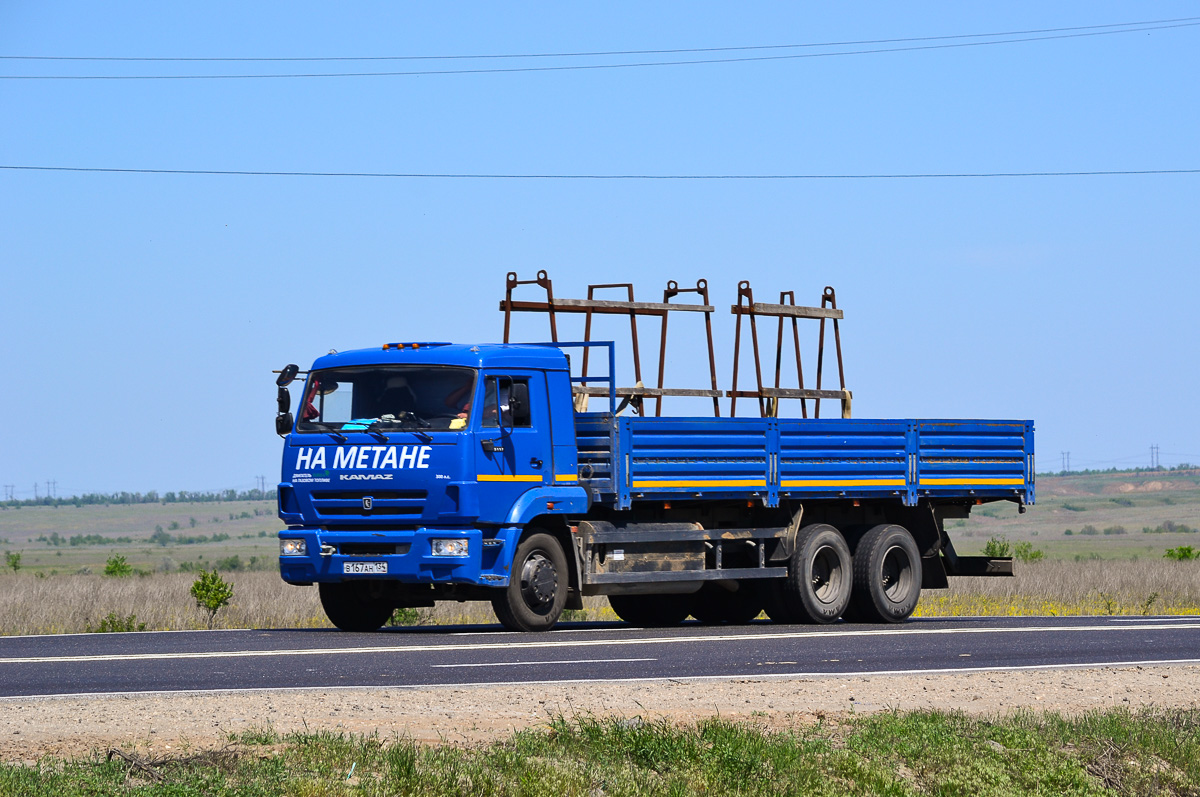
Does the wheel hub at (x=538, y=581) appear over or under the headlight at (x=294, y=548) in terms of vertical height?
under

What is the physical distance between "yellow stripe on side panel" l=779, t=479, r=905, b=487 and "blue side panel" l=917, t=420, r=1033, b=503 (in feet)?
1.62

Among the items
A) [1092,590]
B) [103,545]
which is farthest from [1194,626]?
[103,545]

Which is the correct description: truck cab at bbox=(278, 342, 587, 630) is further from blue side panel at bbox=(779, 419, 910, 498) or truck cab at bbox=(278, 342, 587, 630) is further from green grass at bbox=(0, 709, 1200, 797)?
green grass at bbox=(0, 709, 1200, 797)

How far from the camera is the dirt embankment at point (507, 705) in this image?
31.6 feet

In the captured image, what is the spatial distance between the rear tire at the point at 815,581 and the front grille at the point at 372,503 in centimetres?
518

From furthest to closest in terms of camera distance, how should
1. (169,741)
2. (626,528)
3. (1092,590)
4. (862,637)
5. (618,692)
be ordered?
(1092,590)
(626,528)
(862,637)
(618,692)
(169,741)

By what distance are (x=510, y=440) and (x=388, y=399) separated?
4.36ft

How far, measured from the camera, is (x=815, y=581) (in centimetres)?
2081

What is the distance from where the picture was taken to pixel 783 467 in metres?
19.8

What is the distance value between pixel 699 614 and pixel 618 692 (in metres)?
10.2

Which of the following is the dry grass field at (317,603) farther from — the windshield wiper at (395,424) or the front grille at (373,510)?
the windshield wiper at (395,424)

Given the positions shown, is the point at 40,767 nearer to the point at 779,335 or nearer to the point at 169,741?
the point at 169,741

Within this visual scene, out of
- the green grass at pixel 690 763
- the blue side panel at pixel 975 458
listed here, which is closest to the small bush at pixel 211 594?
the blue side panel at pixel 975 458

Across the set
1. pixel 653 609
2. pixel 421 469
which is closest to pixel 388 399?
pixel 421 469
